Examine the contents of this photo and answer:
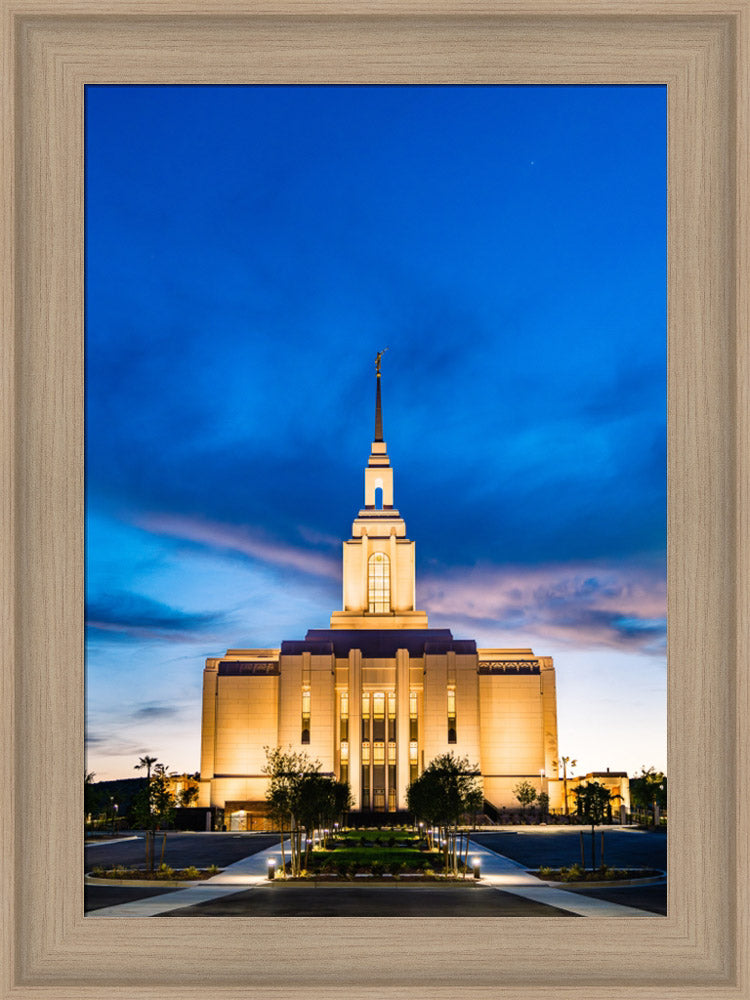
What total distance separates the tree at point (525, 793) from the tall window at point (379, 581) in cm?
1541

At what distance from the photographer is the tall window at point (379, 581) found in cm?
6506

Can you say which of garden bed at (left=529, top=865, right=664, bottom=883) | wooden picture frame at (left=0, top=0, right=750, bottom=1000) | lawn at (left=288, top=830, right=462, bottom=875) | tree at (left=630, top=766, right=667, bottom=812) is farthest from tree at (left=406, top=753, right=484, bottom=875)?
wooden picture frame at (left=0, top=0, right=750, bottom=1000)

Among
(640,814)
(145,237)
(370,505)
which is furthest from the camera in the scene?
(370,505)

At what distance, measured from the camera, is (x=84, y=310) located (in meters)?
5.17

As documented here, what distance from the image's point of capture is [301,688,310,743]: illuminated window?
5334 centimetres

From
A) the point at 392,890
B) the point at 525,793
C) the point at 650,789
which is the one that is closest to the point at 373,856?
the point at 392,890

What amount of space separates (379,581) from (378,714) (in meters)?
11.7

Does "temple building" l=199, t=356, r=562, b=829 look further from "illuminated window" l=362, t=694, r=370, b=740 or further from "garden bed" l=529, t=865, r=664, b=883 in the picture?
"garden bed" l=529, t=865, r=664, b=883

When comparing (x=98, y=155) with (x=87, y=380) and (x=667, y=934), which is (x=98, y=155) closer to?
(x=87, y=380)

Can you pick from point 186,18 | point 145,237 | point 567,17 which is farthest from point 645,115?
point 145,237

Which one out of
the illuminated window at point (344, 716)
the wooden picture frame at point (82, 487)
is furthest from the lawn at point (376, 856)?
the wooden picture frame at point (82, 487)

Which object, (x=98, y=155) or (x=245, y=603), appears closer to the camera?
(x=98, y=155)

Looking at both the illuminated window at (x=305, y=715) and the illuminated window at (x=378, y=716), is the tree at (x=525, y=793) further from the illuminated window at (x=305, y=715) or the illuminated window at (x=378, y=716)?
the illuminated window at (x=305, y=715)

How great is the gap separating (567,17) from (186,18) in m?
1.84
